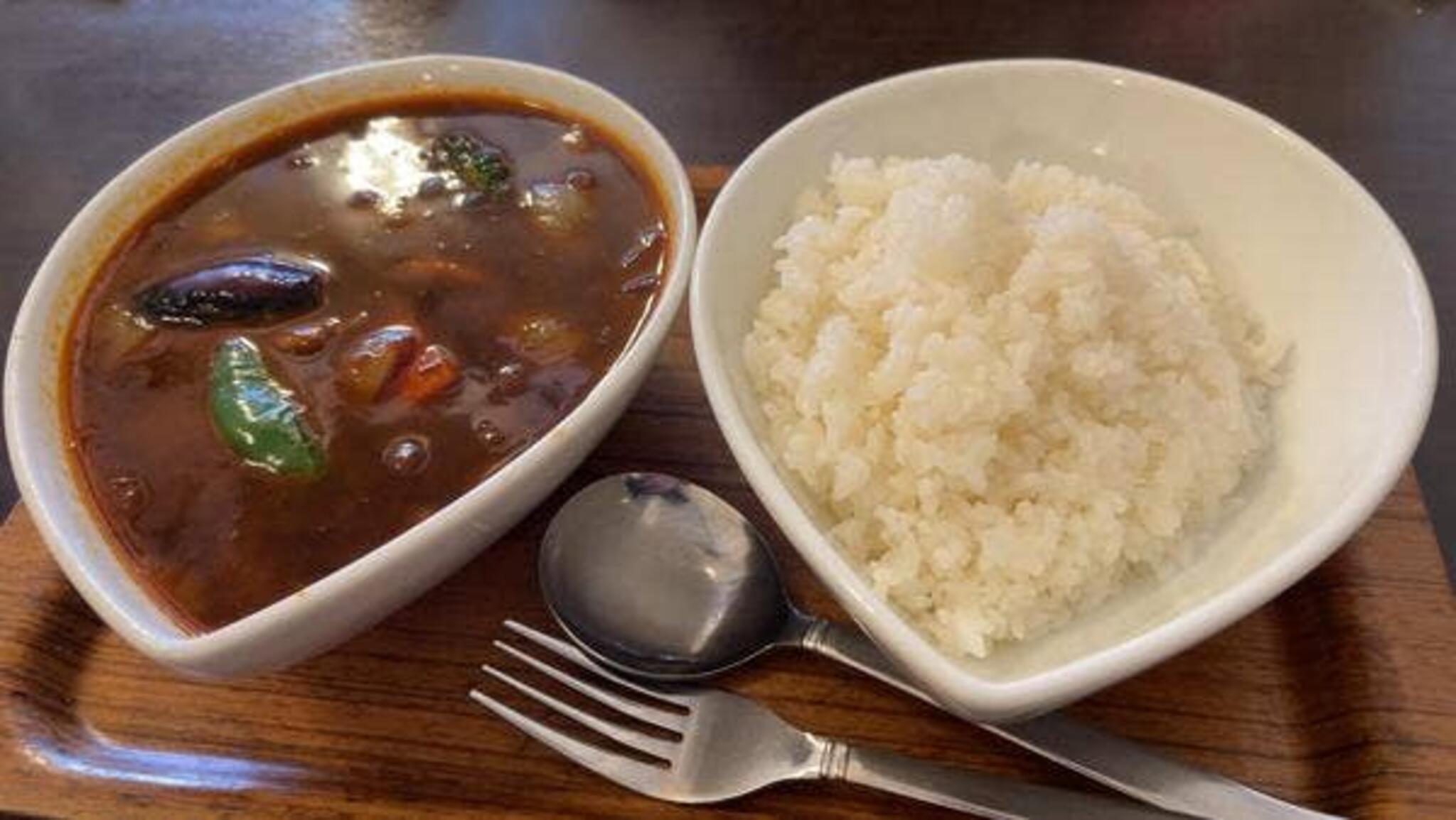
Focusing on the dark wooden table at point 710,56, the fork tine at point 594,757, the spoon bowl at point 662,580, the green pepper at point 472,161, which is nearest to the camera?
the fork tine at point 594,757

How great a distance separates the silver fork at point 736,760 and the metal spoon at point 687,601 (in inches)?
1.7

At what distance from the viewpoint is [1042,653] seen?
1313mm

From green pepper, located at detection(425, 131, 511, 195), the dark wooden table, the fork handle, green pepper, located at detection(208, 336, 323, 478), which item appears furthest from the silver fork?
the dark wooden table

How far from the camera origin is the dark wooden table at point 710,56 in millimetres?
2525

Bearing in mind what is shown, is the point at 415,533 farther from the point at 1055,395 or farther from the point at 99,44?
the point at 99,44

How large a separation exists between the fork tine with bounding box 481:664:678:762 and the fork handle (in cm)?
19

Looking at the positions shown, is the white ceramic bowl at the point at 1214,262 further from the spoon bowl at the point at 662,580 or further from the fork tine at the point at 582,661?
the fork tine at the point at 582,661

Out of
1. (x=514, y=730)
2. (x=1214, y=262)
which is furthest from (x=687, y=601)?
(x=1214, y=262)

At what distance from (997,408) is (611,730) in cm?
59

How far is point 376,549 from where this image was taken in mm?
1347

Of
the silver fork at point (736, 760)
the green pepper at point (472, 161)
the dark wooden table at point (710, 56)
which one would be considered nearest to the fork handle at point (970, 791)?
the silver fork at point (736, 760)

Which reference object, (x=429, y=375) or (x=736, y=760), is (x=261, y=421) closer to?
(x=429, y=375)

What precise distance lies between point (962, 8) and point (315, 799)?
2.44 m

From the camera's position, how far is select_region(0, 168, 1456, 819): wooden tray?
4.33 ft
